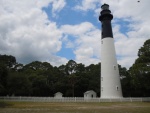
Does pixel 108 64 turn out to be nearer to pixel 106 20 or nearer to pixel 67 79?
pixel 106 20

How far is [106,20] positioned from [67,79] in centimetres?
2168

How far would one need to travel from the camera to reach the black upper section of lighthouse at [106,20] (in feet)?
135

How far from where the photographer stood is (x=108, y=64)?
39.8m

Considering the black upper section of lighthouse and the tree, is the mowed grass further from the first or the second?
the black upper section of lighthouse

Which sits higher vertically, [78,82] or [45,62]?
[45,62]

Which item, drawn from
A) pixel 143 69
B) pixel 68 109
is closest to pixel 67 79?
pixel 143 69

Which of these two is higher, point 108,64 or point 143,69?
point 108,64

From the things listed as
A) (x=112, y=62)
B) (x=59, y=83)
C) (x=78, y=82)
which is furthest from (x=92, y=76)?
(x=112, y=62)

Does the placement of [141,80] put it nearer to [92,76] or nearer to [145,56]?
[145,56]

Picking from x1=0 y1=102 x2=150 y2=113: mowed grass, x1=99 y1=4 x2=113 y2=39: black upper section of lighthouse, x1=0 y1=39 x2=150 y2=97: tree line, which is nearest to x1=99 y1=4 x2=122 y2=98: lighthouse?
x1=99 y1=4 x2=113 y2=39: black upper section of lighthouse

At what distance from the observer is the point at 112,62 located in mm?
40031

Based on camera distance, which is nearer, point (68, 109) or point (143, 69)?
point (68, 109)

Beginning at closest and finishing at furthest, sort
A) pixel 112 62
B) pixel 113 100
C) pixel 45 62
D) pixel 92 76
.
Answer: pixel 113 100 → pixel 112 62 → pixel 92 76 → pixel 45 62

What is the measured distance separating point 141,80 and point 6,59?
41.4 metres
